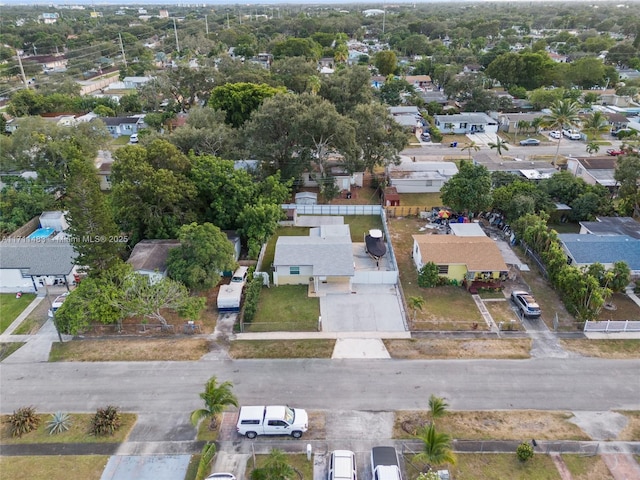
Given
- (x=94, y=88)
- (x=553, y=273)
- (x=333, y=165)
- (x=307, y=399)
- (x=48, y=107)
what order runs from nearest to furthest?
1. (x=307, y=399)
2. (x=553, y=273)
3. (x=333, y=165)
4. (x=48, y=107)
5. (x=94, y=88)

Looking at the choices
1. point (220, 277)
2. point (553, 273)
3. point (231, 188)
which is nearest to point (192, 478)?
point (220, 277)

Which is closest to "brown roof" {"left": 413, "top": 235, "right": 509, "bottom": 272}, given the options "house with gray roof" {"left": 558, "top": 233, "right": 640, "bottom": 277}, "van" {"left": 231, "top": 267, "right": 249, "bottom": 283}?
→ "house with gray roof" {"left": 558, "top": 233, "right": 640, "bottom": 277}

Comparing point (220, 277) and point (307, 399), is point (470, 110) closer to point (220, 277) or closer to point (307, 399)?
point (220, 277)

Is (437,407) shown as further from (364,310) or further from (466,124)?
(466,124)

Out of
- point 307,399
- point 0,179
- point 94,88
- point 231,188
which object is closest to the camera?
point 307,399

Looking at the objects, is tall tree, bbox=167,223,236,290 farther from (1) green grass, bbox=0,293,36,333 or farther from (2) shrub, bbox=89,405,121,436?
(1) green grass, bbox=0,293,36,333
